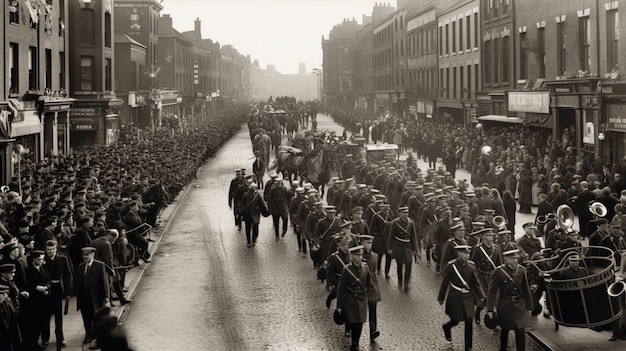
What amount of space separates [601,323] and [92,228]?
8414mm

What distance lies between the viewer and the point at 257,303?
1485 cm

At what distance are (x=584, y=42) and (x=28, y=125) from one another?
20.9m

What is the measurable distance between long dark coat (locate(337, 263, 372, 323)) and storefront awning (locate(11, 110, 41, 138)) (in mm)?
20663

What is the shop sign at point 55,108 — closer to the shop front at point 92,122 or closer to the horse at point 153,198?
the shop front at point 92,122

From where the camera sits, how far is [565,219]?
45.5 ft

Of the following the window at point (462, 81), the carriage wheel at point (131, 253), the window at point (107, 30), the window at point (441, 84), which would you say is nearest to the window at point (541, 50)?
the window at point (462, 81)

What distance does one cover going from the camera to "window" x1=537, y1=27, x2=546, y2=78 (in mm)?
34513

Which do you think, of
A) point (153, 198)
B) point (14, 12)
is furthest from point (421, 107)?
point (153, 198)

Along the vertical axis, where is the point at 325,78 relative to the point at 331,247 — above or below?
above

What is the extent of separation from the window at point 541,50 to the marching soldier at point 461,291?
962 inches

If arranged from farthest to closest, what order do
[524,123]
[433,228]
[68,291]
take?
[524,123]
[433,228]
[68,291]

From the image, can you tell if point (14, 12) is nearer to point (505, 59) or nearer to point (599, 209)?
point (505, 59)

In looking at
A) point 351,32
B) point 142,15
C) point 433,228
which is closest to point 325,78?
point 351,32

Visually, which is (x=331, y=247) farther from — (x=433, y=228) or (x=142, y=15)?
(x=142, y=15)
